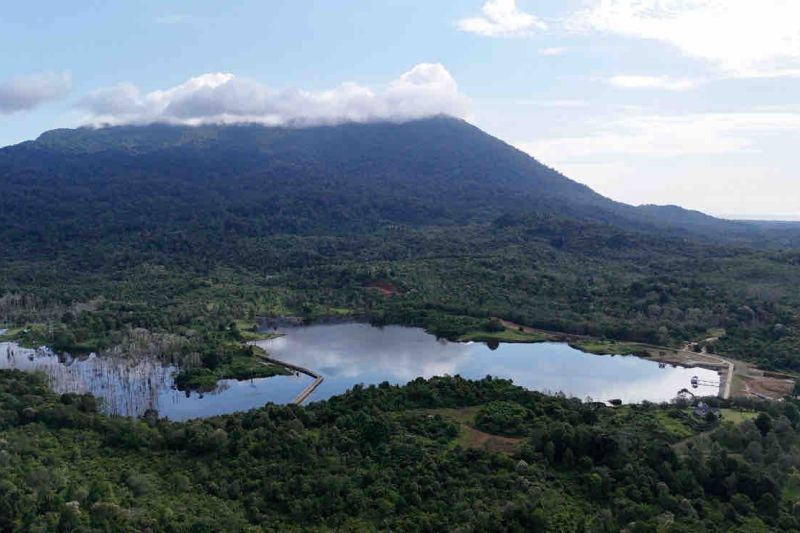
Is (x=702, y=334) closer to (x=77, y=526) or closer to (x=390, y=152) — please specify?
(x=77, y=526)

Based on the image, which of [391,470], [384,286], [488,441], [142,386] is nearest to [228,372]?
[142,386]

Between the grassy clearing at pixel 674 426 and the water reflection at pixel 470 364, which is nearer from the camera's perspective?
the grassy clearing at pixel 674 426

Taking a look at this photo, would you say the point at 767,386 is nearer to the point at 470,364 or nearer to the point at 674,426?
the point at 674,426

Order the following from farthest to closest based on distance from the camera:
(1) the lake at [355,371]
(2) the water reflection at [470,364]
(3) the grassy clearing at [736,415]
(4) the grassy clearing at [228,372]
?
(4) the grassy clearing at [228,372] < (2) the water reflection at [470,364] < (1) the lake at [355,371] < (3) the grassy clearing at [736,415]

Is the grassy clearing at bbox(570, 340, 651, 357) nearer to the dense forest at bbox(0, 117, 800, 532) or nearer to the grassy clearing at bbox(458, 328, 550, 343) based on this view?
the dense forest at bbox(0, 117, 800, 532)

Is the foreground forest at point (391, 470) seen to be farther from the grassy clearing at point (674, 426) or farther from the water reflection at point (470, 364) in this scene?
the water reflection at point (470, 364)

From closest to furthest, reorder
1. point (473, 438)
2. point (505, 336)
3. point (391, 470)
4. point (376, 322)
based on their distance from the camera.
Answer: point (391, 470), point (473, 438), point (505, 336), point (376, 322)

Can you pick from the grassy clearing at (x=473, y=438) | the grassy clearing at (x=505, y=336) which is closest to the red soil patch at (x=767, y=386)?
the grassy clearing at (x=505, y=336)
